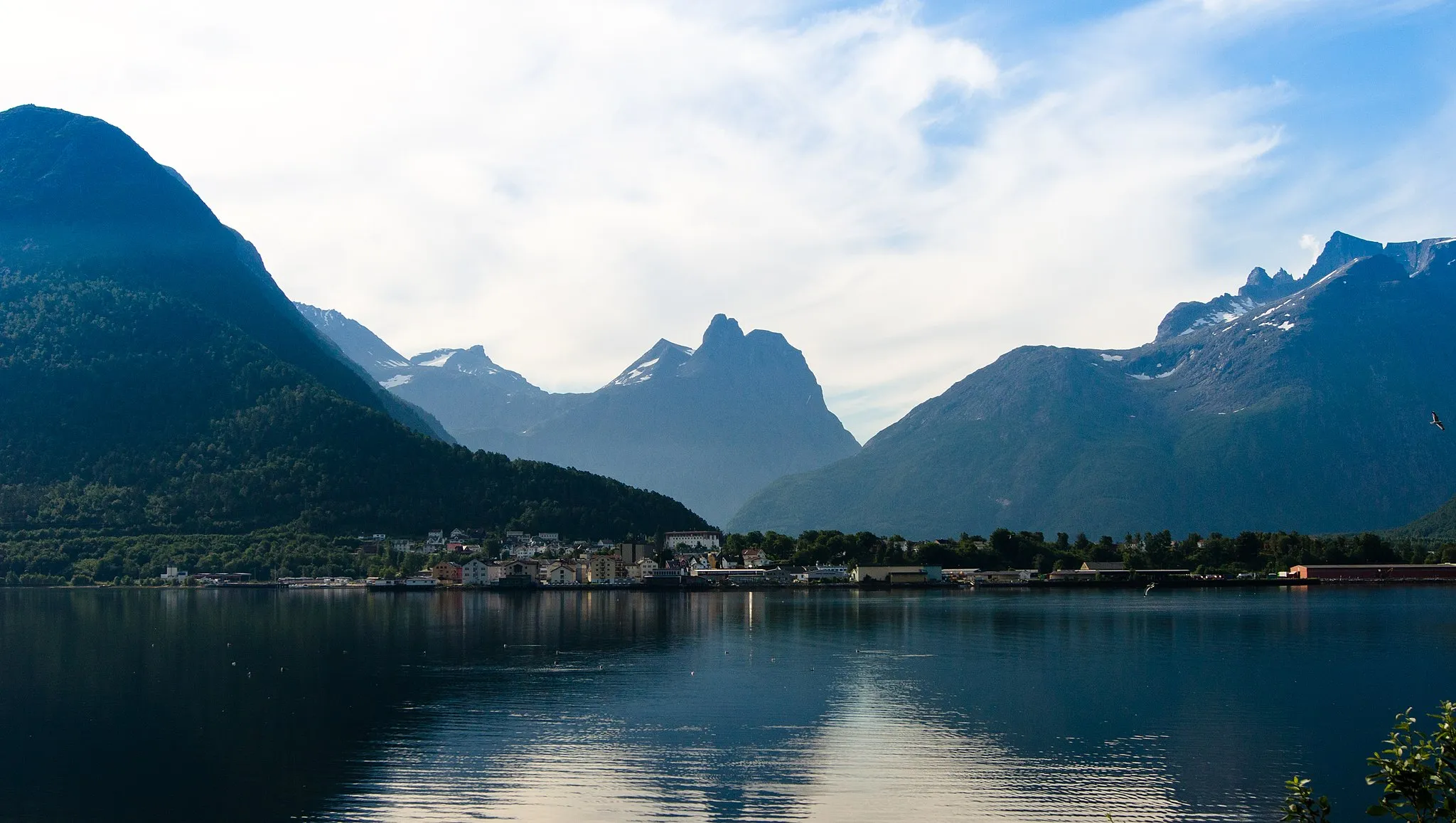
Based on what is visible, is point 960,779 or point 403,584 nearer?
point 960,779

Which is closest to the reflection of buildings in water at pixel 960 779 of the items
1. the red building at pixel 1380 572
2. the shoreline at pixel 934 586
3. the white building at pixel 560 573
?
the shoreline at pixel 934 586

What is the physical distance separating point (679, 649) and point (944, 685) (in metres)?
25.0

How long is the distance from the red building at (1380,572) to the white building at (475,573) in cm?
12429

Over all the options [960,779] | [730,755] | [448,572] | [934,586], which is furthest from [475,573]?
[960,779]

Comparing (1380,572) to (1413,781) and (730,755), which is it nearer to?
(730,755)

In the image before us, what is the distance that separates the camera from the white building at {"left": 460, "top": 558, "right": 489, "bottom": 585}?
180 metres

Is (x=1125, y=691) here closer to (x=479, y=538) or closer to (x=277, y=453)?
(x=479, y=538)

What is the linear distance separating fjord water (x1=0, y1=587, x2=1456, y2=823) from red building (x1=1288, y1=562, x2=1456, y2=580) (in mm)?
82542

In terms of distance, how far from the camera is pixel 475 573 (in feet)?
599

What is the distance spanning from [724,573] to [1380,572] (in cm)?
10086

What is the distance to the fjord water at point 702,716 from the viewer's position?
130 feet

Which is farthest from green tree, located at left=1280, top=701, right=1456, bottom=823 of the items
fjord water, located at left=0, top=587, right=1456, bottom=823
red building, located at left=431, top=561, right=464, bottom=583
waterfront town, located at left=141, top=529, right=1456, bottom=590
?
red building, located at left=431, top=561, right=464, bottom=583

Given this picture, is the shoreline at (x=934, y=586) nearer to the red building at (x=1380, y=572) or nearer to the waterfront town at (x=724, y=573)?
the waterfront town at (x=724, y=573)

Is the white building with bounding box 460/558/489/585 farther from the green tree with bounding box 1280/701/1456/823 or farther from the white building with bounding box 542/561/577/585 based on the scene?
the green tree with bounding box 1280/701/1456/823
